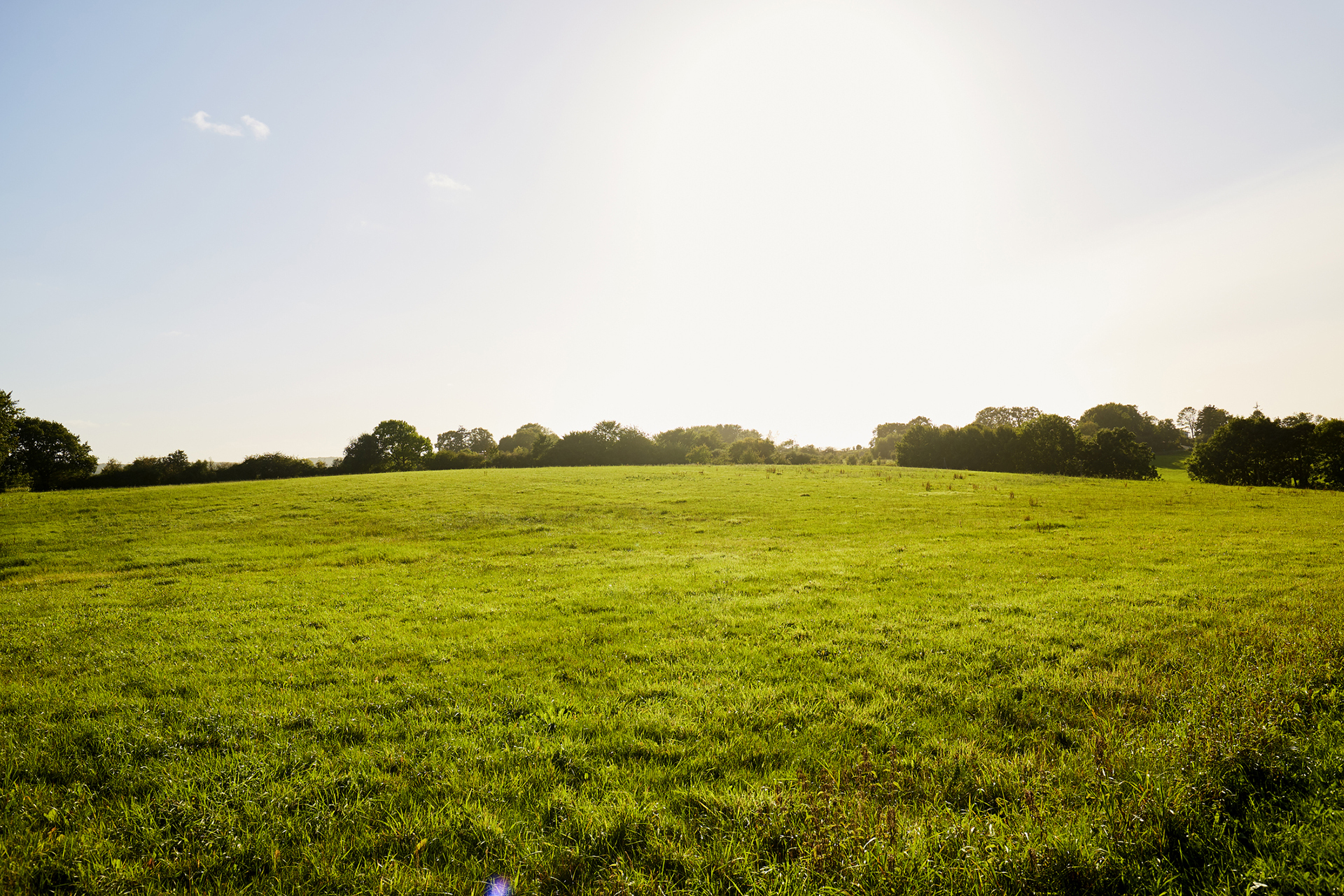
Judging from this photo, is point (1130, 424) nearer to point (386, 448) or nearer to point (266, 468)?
point (386, 448)

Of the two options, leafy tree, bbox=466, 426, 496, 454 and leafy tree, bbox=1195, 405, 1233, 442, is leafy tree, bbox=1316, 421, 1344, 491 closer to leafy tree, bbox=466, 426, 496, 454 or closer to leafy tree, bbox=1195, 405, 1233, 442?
leafy tree, bbox=1195, 405, 1233, 442

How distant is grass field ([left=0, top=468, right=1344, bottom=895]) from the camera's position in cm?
410

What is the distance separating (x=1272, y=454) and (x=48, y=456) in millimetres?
149250

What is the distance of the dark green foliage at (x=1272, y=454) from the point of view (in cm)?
5144

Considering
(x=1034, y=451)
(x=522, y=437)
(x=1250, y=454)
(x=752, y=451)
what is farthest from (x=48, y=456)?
(x=1250, y=454)

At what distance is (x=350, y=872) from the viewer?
4117mm

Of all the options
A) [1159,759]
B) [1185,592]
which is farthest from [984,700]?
[1185,592]

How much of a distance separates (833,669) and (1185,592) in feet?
32.1

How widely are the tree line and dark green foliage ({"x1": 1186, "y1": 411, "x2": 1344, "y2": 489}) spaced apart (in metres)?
0.10

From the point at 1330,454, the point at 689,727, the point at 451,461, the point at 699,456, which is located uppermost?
the point at 1330,454

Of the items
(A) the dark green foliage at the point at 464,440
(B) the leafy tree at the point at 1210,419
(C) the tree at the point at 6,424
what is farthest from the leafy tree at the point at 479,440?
(B) the leafy tree at the point at 1210,419

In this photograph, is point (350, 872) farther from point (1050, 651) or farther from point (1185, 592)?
point (1185, 592)

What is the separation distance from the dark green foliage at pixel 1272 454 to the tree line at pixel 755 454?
97mm

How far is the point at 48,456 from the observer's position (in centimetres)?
6588
